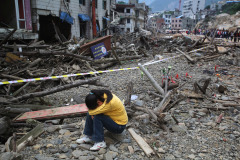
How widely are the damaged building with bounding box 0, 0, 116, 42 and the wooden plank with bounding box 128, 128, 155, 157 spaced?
963 centimetres

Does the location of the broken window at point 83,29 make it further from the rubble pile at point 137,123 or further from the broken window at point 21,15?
the rubble pile at point 137,123

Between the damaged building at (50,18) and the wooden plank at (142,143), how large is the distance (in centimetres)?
963

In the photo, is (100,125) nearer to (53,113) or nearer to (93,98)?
(93,98)

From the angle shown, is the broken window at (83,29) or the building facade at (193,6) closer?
the broken window at (83,29)

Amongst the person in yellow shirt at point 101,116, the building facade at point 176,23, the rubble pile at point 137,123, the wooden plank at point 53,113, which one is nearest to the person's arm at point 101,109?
the person in yellow shirt at point 101,116

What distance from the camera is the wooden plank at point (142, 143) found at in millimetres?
3314

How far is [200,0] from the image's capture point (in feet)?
394

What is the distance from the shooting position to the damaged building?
12.9 meters

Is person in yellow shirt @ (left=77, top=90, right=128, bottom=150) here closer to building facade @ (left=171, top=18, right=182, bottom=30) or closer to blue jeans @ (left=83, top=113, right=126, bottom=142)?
blue jeans @ (left=83, top=113, right=126, bottom=142)

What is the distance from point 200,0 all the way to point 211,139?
458ft

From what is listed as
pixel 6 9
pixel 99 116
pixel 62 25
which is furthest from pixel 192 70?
pixel 62 25

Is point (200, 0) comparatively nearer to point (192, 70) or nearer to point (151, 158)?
point (192, 70)

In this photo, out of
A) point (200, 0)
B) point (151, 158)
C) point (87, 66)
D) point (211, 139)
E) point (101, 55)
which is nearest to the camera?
point (151, 158)

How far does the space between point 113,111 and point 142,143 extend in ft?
Answer: 2.98
